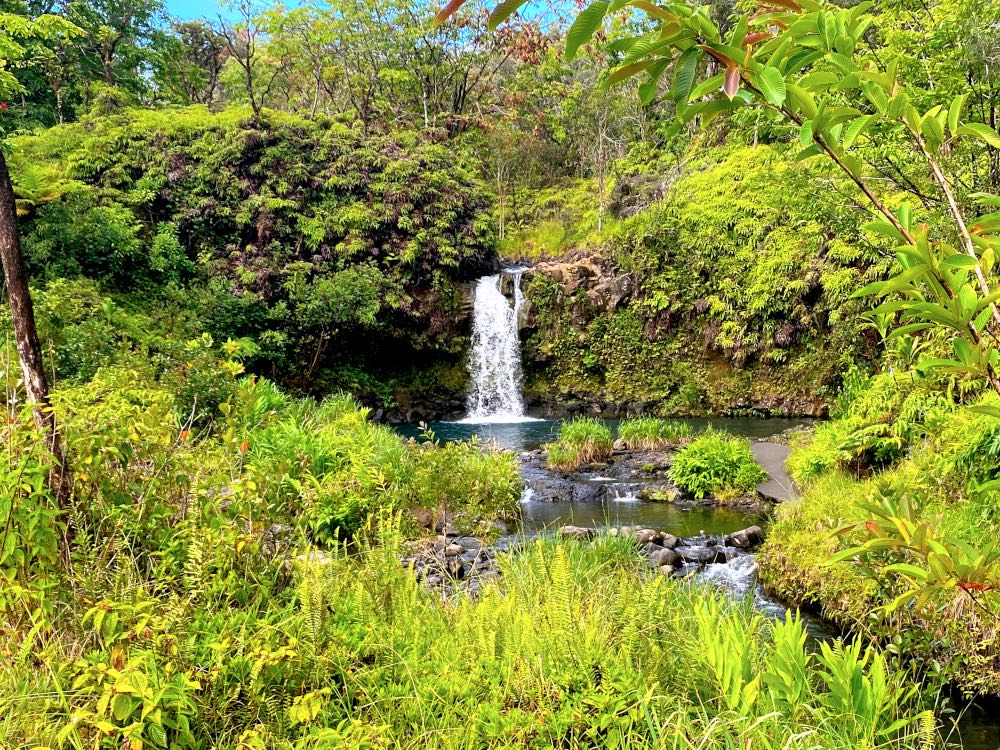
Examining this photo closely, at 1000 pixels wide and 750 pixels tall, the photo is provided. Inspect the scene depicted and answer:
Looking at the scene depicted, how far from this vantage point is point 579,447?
1090cm

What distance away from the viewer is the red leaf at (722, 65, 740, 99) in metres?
0.97

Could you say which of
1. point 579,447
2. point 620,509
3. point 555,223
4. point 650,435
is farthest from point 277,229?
point 620,509

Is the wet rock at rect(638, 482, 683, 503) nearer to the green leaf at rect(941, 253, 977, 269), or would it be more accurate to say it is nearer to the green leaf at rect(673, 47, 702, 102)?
the green leaf at rect(941, 253, 977, 269)

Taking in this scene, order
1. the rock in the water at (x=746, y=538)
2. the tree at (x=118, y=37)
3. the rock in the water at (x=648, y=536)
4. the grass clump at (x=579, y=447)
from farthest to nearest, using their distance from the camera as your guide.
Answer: the tree at (x=118, y=37) → the grass clump at (x=579, y=447) → the rock in the water at (x=746, y=538) → the rock in the water at (x=648, y=536)

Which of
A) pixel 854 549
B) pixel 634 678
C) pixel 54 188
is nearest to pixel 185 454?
pixel 634 678

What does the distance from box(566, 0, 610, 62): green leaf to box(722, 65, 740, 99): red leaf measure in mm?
225

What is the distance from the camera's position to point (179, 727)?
1.78 m

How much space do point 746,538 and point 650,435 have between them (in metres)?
5.26

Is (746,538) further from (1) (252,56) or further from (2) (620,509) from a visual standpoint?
(1) (252,56)

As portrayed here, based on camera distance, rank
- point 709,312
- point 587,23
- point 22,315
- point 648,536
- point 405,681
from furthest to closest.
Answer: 1. point 709,312
2. point 648,536
3. point 22,315
4. point 405,681
5. point 587,23

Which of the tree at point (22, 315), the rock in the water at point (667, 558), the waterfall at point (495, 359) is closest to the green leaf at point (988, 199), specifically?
the tree at point (22, 315)

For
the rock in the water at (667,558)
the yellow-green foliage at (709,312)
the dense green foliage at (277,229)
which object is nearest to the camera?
the rock in the water at (667,558)

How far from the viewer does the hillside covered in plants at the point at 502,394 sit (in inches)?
68.2

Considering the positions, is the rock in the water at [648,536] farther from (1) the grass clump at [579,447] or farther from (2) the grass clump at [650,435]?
(2) the grass clump at [650,435]
